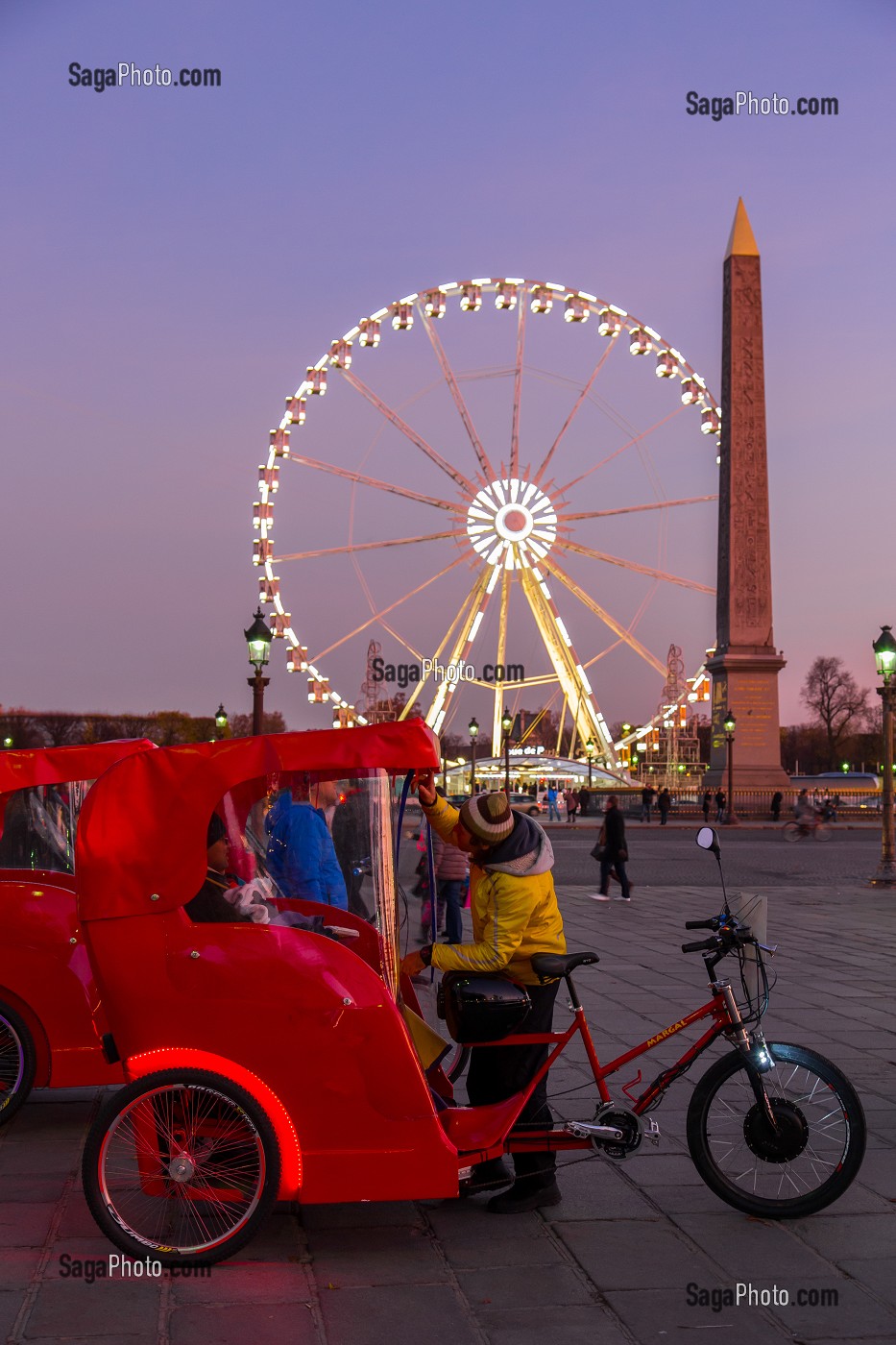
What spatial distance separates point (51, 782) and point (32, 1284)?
2.71 metres

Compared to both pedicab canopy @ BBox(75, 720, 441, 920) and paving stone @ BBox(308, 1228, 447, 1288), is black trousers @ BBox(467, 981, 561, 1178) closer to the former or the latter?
paving stone @ BBox(308, 1228, 447, 1288)

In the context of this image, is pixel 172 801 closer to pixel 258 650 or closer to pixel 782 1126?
pixel 782 1126

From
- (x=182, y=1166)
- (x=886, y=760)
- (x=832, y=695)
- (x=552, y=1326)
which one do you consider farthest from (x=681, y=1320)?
(x=832, y=695)

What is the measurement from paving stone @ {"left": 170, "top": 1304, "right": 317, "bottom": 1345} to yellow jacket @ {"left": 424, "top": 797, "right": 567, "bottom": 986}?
127 centimetres

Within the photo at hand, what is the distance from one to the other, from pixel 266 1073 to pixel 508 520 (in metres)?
29.0

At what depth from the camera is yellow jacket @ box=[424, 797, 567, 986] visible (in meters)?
4.92

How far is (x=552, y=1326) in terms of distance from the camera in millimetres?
3891

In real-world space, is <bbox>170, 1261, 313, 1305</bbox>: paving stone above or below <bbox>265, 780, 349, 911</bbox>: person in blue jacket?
below

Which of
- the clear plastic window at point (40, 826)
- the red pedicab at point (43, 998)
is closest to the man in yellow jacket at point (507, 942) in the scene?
the red pedicab at point (43, 998)

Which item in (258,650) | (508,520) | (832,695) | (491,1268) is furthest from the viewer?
(832,695)

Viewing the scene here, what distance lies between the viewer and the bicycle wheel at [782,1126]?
15.7 feet

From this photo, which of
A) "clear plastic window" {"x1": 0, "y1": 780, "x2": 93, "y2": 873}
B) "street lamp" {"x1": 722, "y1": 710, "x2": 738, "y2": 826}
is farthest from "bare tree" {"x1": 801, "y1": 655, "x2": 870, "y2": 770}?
"clear plastic window" {"x1": 0, "y1": 780, "x2": 93, "y2": 873}

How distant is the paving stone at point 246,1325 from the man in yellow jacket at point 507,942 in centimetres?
100

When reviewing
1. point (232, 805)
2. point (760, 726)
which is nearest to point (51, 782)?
point (232, 805)
